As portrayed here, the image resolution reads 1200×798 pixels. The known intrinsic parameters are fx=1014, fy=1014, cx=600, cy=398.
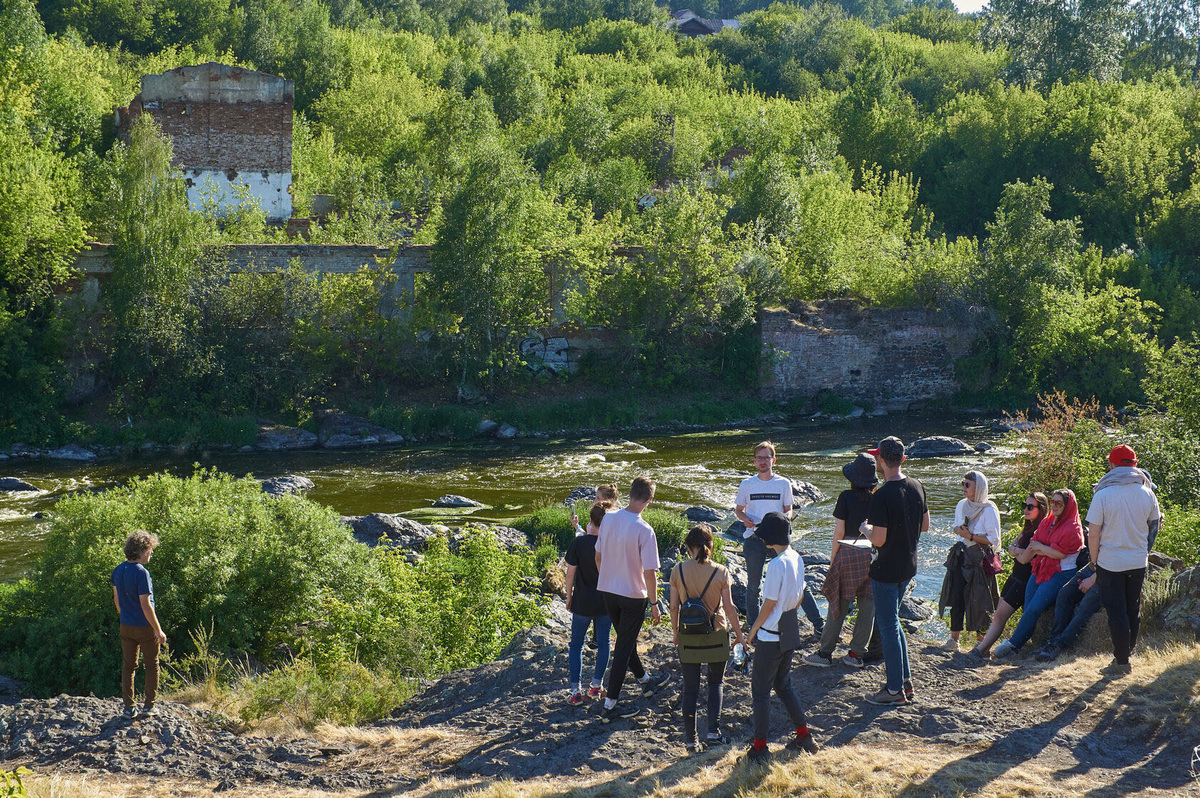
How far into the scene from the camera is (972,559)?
880 centimetres

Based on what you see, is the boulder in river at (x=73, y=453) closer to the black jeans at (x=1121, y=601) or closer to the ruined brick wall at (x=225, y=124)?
the ruined brick wall at (x=225, y=124)

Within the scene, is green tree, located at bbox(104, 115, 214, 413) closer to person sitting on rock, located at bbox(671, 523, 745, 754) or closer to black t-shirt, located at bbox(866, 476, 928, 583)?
person sitting on rock, located at bbox(671, 523, 745, 754)

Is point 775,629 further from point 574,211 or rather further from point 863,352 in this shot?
point 574,211

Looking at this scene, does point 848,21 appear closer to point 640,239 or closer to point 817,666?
point 640,239

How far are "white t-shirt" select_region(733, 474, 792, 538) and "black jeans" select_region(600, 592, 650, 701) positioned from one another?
1.58 m

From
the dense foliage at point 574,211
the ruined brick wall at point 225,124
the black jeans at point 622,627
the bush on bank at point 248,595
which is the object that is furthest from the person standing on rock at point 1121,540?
the ruined brick wall at point 225,124

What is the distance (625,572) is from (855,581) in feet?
5.72

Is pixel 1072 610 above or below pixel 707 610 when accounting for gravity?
below

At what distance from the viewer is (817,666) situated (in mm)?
7992

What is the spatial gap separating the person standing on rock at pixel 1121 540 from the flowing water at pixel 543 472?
26.3ft

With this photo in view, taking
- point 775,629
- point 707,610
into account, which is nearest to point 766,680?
point 775,629

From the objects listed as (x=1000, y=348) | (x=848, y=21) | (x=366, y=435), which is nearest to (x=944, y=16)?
(x=848, y=21)

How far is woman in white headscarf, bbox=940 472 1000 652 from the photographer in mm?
8633

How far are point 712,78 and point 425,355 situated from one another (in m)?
42.1
